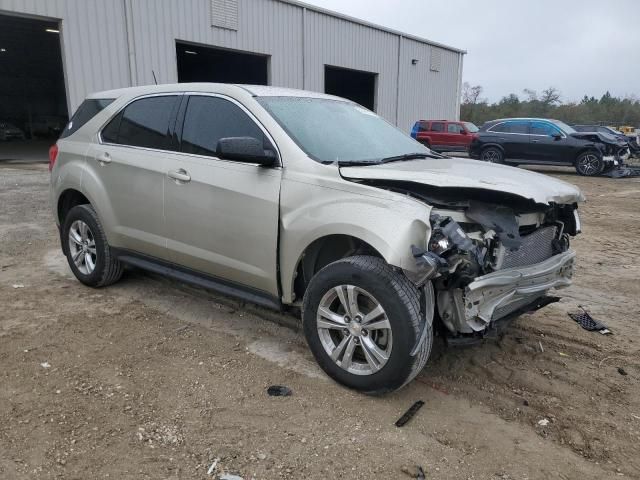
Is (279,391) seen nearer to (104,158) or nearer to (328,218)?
(328,218)

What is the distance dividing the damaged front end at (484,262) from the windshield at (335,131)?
0.90 meters

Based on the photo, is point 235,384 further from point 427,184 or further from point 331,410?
point 427,184

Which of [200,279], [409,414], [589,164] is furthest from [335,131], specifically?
[589,164]

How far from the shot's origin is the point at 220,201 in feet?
12.4

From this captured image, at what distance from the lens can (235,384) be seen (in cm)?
336

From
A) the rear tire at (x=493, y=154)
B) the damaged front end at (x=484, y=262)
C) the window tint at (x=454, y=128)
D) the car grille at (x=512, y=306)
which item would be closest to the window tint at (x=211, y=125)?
the damaged front end at (x=484, y=262)

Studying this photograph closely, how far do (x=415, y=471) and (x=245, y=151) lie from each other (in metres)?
2.12

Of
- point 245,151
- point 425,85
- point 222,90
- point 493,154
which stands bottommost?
point 493,154

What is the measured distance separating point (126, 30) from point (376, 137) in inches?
504

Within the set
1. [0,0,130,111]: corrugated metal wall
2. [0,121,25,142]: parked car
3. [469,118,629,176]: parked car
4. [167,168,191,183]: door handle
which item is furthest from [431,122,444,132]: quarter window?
[0,121,25,142]: parked car

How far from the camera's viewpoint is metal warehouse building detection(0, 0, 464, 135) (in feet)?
45.9

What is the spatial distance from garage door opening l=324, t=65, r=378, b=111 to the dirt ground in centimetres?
2199

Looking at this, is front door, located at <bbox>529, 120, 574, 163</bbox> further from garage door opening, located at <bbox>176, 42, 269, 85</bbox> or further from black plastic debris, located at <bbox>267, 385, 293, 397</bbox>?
black plastic debris, located at <bbox>267, 385, 293, 397</bbox>

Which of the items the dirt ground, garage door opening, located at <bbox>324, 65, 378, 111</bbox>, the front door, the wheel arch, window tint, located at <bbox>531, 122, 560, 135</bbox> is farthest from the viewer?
garage door opening, located at <bbox>324, 65, 378, 111</bbox>
